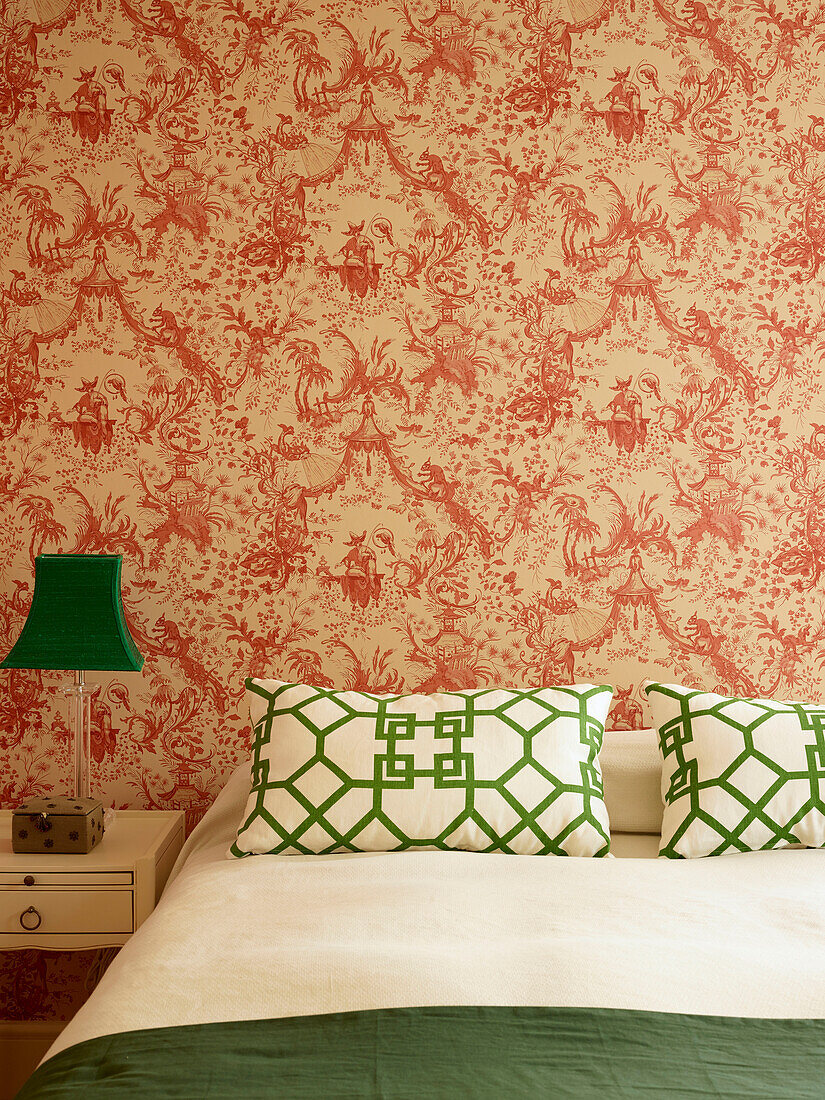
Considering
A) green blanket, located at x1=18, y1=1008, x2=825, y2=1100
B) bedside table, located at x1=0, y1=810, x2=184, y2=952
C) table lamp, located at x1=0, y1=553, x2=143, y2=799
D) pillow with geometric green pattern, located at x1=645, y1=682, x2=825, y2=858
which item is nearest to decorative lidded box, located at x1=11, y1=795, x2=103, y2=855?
bedside table, located at x1=0, y1=810, x2=184, y2=952

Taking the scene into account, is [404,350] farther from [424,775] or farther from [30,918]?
[30,918]

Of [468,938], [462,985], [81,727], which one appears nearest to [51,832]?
[81,727]

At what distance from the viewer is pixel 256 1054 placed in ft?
3.72

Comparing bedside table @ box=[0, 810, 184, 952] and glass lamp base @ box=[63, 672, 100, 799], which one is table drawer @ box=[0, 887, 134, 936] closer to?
bedside table @ box=[0, 810, 184, 952]

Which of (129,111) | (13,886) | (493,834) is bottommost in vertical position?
(13,886)

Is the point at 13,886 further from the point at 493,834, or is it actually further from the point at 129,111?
the point at 129,111

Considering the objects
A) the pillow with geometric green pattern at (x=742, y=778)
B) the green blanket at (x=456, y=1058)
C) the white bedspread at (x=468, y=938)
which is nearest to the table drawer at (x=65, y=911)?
the white bedspread at (x=468, y=938)

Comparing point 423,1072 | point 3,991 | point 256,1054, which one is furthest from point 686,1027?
point 3,991

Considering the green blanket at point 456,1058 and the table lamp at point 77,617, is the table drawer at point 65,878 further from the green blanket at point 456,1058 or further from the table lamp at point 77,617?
the green blanket at point 456,1058

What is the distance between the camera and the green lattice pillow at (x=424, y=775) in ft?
6.15

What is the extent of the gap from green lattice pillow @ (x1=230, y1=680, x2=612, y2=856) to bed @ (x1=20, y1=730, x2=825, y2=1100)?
67mm

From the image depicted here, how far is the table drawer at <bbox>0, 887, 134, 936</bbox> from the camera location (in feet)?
6.50

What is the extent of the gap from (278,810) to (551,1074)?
0.92 meters

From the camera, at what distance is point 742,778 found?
1.93 metres
